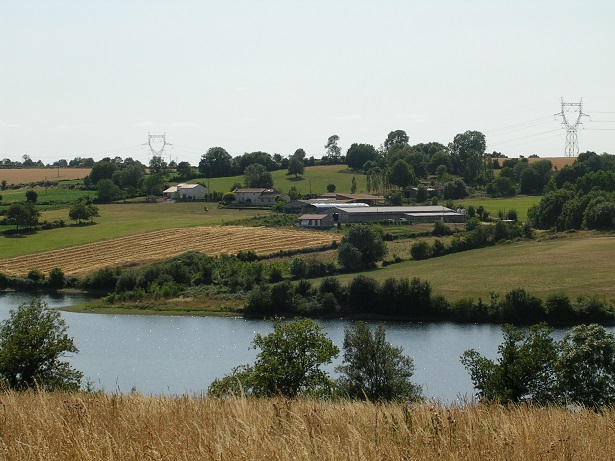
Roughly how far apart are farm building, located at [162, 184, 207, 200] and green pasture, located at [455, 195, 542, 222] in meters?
28.8

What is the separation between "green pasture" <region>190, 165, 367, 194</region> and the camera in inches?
3936

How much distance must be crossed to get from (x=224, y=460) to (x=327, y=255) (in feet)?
169

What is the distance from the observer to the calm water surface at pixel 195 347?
29688 millimetres

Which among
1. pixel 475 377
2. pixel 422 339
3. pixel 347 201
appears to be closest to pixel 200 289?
pixel 422 339

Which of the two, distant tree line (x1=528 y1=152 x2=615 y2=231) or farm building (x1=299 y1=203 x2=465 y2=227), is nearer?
distant tree line (x1=528 y1=152 x2=615 y2=231)

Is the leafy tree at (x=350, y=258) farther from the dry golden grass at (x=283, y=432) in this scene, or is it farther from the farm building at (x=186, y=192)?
the dry golden grass at (x=283, y=432)

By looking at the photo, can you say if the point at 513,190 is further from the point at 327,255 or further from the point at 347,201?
the point at 327,255

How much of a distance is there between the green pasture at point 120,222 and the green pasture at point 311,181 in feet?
49.0

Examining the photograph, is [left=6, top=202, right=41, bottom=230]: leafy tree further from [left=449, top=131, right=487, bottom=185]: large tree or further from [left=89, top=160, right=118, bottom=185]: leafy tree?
[left=449, top=131, right=487, bottom=185]: large tree

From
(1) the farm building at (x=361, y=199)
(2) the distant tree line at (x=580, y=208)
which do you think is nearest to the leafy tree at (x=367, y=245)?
(2) the distant tree line at (x=580, y=208)

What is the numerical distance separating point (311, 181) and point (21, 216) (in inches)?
1826

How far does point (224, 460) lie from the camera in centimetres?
522

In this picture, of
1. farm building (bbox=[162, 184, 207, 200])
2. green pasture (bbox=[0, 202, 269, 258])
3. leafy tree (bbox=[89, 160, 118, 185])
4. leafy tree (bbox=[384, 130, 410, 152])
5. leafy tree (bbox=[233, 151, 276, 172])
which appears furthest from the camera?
leafy tree (bbox=[384, 130, 410, 152])

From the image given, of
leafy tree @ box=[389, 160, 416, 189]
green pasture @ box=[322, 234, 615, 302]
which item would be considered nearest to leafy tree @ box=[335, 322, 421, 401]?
green pasture @ box=[322, 234, 615, 302]
